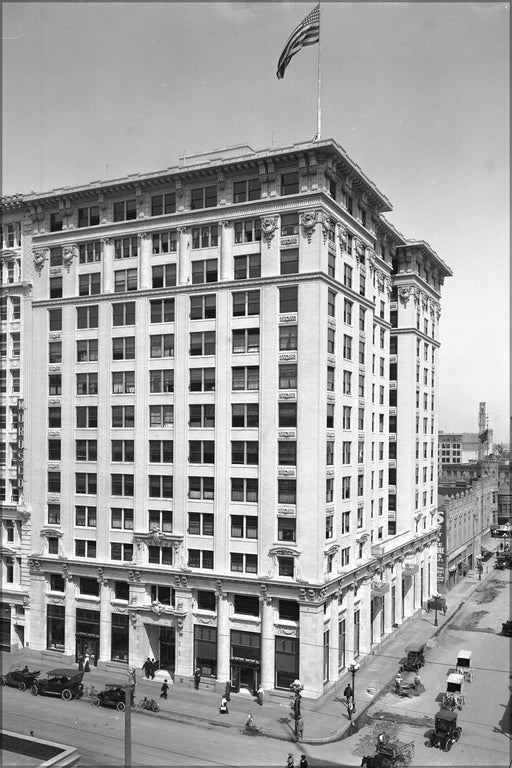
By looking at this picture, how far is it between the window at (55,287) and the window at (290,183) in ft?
73.4

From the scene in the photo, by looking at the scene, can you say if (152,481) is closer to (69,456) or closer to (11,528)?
(69,456)

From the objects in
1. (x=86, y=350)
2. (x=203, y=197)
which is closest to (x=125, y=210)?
(x=203, y=197)

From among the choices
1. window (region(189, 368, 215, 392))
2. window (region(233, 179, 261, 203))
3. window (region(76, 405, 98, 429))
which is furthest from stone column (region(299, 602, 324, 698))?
window (region(233, 179, 261, 203))

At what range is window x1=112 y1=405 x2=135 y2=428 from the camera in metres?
58.0

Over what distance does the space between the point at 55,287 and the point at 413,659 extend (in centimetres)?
4611

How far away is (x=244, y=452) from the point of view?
53625 millimetres

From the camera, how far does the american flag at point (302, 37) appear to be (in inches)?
1906

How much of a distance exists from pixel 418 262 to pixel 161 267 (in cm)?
3505

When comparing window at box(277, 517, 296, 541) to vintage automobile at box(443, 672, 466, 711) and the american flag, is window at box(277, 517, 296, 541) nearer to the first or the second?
vintage automobile at box(443, 672, 466, 711)

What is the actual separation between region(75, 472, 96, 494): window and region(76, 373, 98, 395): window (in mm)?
7210

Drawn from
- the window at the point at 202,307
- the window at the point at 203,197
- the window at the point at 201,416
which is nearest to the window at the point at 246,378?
the window at the point at 201,416

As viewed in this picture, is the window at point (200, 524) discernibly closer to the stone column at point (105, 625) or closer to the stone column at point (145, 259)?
the stone column at point (105, 625)

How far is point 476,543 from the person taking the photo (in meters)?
112

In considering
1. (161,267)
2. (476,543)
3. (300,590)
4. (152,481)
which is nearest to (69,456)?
(152,481)
